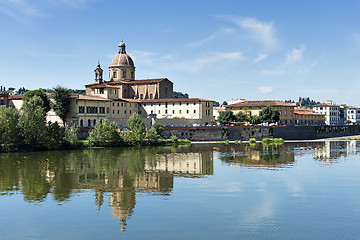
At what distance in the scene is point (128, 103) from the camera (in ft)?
A: 304

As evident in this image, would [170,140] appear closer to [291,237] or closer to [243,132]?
[243,132]

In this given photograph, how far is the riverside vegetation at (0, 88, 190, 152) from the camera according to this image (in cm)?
5831

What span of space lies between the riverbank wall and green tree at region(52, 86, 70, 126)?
20.3m

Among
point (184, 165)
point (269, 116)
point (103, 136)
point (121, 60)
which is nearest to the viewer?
point (184, 165)

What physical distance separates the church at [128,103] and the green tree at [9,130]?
16975mm

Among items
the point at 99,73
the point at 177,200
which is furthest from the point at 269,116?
the point at 177,200

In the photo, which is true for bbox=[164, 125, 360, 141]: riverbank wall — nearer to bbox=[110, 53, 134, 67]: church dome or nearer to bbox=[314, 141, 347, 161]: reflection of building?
bbox=[314, 141, 347, 161]: reflection of building

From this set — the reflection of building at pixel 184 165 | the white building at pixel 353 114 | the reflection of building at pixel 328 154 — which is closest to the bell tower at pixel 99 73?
the reflection of building at pixel 184 165

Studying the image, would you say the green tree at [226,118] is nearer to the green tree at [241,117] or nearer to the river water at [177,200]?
the green tree at [241,117]

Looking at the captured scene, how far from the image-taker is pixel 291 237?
19.9 m

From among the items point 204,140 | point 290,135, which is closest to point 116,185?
point 204,140

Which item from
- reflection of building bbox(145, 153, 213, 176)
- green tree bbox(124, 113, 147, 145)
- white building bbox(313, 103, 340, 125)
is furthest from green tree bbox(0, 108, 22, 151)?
white building bbox(313, 103, 340, 125)

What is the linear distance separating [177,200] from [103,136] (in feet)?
141

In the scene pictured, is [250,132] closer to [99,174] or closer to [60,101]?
[60,101]
